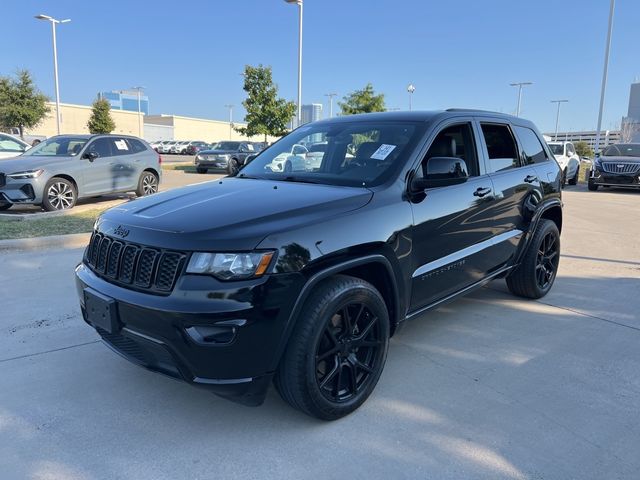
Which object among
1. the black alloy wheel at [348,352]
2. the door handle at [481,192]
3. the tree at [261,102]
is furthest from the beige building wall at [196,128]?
the black alloy wheel at [348,352]

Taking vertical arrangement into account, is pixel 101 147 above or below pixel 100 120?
below

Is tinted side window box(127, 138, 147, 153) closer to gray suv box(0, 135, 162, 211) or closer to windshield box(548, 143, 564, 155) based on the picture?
gray suv box(0, 135, 162, 211)

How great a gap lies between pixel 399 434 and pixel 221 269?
135 cm

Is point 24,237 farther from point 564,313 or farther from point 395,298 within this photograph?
point 564,313

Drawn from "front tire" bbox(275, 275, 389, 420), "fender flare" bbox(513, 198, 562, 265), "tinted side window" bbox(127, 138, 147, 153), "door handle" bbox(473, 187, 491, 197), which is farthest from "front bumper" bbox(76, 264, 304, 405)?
"tinted side window" bbox(127, 138, 147, 153)

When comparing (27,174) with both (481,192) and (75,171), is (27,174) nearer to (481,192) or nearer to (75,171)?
(75,171)

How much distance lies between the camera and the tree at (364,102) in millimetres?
30089

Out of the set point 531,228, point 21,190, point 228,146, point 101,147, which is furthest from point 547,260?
point 228,146

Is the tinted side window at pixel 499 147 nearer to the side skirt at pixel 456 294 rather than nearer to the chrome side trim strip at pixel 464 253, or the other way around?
the chrome side trim strip at pixel 464 253

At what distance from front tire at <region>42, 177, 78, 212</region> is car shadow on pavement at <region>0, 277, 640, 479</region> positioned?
647cm

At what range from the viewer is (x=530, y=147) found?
16.3 ft

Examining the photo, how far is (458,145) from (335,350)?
2.05m

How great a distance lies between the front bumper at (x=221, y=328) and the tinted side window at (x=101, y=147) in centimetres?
878

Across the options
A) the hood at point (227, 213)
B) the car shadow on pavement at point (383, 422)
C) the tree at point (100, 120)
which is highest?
the tree at point (100, 120)
